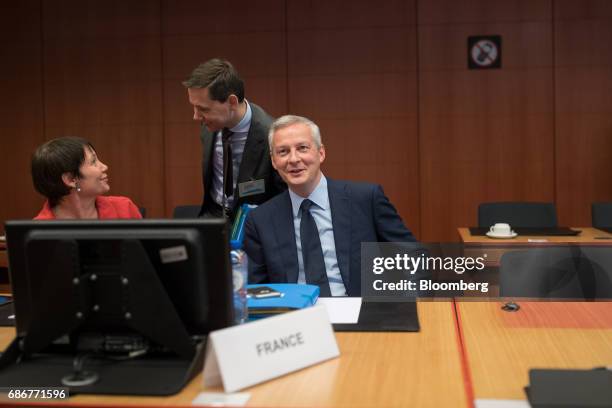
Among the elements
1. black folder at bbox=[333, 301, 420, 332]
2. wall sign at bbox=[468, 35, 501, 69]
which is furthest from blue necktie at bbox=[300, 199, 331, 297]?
wall sign at bbox=[468, 35, 501, 69]

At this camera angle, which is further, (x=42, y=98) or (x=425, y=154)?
(x=42, y=98)

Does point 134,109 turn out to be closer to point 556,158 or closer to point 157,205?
point 157,205

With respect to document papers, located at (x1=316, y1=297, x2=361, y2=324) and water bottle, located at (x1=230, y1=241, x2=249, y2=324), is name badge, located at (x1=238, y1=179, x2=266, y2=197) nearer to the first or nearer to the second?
document papers, located at (x1=316, y1=297, x2=361, y2=324)

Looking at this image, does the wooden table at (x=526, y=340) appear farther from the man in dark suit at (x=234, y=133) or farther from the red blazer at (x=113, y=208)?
the red blazer at (x=113, y=208)

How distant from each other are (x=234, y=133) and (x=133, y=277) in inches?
68.3

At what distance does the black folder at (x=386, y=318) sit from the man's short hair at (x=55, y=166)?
1384 mm

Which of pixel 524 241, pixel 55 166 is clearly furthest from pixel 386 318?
pixel 524 241

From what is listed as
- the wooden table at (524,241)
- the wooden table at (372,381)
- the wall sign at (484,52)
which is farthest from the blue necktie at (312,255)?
the wall sign at (484,52)

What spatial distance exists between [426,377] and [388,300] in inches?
26.3

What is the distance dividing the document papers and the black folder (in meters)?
0.02

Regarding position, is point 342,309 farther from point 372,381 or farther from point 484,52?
point 484,52

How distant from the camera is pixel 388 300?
199cm

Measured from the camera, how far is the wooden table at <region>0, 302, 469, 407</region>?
122cm

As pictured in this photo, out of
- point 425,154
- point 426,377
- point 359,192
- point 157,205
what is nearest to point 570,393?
point 426,377
